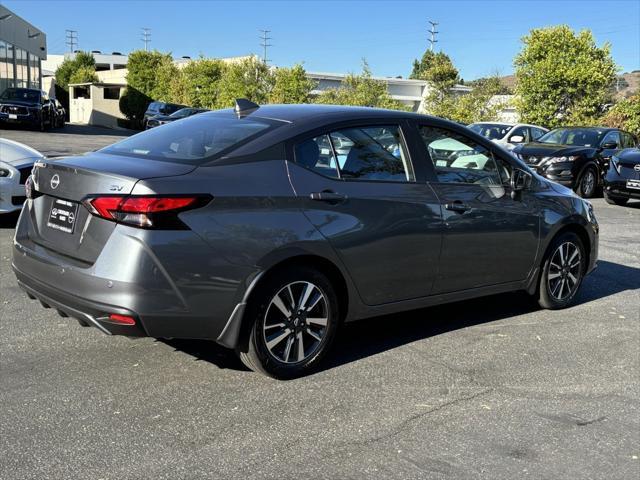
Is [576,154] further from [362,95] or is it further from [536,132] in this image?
[362,95]

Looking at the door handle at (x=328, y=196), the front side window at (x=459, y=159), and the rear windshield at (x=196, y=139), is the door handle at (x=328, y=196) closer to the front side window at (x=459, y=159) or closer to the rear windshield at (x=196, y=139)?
the rear windshield at (x=196, y=139)

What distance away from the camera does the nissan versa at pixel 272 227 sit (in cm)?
375

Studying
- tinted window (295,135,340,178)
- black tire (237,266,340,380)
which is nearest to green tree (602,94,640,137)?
tinted window (295,135,340,178)

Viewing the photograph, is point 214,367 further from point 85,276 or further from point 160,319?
point 85,276

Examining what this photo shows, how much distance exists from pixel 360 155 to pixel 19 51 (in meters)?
51.3

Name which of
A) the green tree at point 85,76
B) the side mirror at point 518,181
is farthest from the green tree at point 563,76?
the green tree at point 85,76

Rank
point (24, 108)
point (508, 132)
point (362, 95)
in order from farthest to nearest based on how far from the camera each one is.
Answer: point (362, 95) < point (24, 108) < point (508, 132)

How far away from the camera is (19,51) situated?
4944 cm

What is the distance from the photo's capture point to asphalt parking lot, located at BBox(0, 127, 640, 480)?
334cm

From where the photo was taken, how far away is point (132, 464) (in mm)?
3230

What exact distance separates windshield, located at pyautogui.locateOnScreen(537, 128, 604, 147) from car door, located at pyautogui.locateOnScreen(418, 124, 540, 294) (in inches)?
482

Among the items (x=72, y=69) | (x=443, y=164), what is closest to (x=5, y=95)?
(x=443, y=164)

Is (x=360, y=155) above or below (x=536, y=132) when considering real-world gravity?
below

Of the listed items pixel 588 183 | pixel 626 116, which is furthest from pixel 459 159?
pixel 626 116
